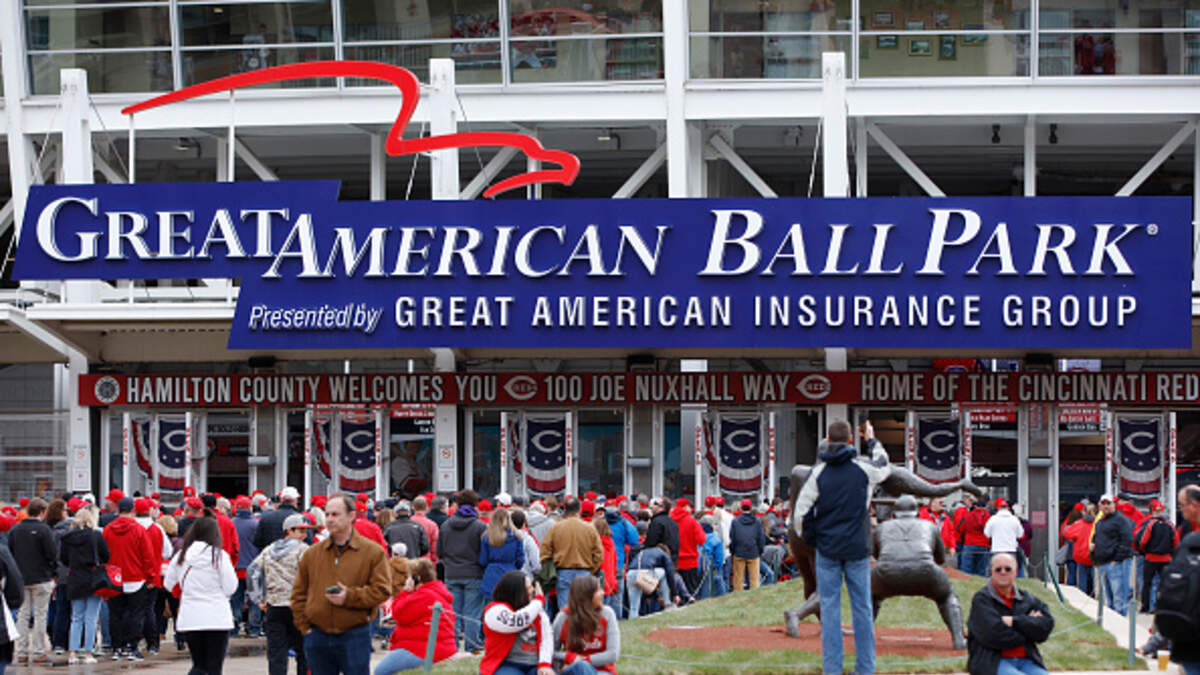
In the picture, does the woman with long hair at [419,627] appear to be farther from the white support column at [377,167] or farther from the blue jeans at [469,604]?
the white support column at [377,167]

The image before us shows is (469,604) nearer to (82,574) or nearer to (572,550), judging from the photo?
(572,550)

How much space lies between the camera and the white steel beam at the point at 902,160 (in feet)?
108

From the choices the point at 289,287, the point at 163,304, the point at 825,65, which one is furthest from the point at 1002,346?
the point at 163,304

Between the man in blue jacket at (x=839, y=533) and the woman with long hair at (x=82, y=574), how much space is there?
864cm

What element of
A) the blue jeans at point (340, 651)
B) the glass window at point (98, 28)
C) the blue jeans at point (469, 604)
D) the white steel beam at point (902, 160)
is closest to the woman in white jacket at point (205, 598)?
the blue jeans at point (340, 651)

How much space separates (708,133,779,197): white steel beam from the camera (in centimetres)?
3377

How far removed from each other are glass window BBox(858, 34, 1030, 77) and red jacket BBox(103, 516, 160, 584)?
65.2ft

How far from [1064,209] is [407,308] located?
11534 millimetres

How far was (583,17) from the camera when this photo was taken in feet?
114

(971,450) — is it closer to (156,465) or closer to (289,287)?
(289,287)

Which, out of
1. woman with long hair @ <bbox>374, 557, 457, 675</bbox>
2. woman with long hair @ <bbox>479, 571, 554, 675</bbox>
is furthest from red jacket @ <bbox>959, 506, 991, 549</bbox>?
woman with long hair @ <bbox>479, 571, 554, 675</bbox>

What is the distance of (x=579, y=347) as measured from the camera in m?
31.1

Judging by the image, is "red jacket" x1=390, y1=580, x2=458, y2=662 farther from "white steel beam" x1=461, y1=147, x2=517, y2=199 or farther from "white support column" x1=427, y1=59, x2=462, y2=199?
"white steel beam" x1=461, y1=147, x2=517, y2=199

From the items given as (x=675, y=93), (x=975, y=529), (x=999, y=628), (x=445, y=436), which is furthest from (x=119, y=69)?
(x=999, y=628)
